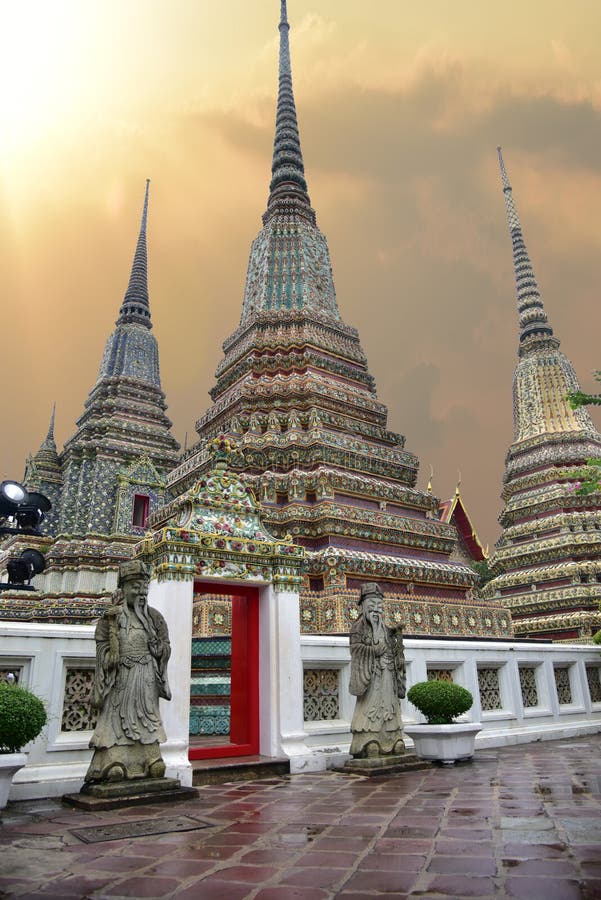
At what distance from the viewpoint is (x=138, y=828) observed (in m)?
4.96

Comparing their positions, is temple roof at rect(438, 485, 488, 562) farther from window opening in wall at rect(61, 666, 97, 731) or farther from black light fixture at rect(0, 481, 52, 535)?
window opening in wall at rect(61, 666, 97, 731)

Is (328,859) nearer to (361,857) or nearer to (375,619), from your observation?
(361,857)

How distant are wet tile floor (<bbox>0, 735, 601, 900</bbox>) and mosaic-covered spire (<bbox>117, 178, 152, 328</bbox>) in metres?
29.0


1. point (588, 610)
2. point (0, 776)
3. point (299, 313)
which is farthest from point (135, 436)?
point (0, 776)

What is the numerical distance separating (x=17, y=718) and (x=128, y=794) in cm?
127

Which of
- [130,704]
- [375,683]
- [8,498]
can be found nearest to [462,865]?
→ [130,704]

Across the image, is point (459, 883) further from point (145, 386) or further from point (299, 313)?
point (145, 386)

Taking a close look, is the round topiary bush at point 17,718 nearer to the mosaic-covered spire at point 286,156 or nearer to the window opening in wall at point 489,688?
the window opening in wall at point 489,688

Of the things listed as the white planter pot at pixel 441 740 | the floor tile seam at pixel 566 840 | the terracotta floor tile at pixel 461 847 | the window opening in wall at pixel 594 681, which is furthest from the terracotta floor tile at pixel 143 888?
the window opening in wall at pixel 594 681

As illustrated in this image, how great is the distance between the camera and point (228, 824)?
5.07 metres

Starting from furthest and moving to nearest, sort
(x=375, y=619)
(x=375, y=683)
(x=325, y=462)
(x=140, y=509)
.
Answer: (x=140, y=509) → (x=325, y=462) → (x=375, y=619) → (x=375, y=683)

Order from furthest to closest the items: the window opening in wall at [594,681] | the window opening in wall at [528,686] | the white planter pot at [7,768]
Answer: the window opening in wall at [594,681]
the window opening in wall at [528,686]
the white planter pot at [7,768]

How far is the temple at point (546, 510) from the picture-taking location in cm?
2219

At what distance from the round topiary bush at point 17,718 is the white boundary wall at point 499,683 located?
3.78 metres
